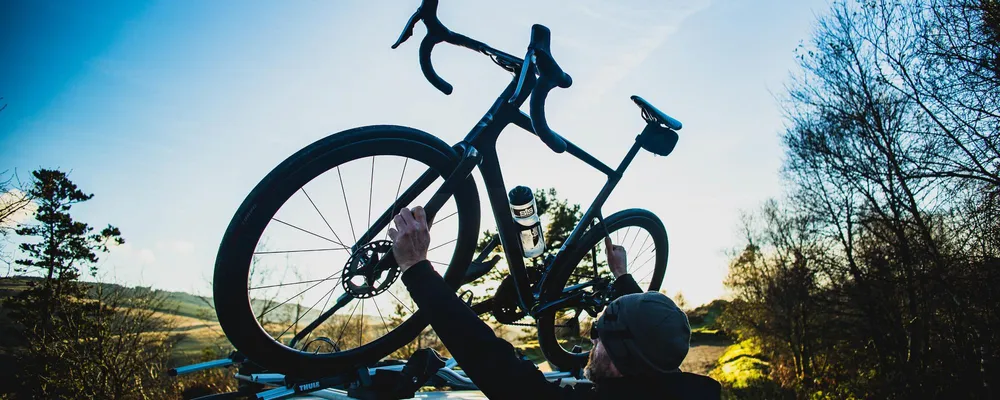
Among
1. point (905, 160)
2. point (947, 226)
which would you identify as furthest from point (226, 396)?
point (905, 160)

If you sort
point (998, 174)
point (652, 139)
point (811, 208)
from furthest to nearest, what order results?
1. point (811, 208)
2. point (998, 174)
3. point (652, 139)

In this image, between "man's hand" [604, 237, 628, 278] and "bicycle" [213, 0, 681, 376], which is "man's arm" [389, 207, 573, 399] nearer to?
"bicycle" [213, 0, 681, 376]

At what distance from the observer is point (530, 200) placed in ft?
9.19

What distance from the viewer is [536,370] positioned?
1.49 m

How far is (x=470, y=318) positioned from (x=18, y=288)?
32.0 m

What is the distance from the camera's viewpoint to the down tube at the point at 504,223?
2291 millimetres

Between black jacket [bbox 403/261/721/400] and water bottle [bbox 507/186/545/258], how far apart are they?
1303 millimetres

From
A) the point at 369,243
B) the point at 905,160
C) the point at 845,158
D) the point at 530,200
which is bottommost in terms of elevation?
the point at 369,243

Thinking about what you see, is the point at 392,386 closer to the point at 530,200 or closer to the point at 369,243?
the point at 369,243

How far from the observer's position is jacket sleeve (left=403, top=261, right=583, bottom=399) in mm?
1396

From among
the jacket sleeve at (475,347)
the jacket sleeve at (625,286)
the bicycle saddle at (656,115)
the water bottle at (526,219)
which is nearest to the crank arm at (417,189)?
the jacket sleeve at (475,347)

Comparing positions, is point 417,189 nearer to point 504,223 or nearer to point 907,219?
point 504,223

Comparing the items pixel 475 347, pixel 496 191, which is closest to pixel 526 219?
pixel 496 191

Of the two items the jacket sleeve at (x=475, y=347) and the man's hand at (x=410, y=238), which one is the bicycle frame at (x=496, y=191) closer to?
the man's hand at (x=410, y=238)
